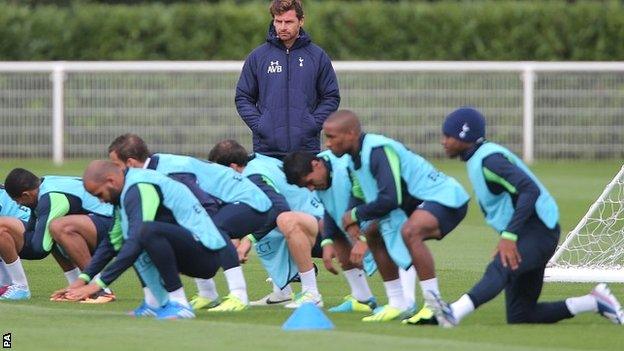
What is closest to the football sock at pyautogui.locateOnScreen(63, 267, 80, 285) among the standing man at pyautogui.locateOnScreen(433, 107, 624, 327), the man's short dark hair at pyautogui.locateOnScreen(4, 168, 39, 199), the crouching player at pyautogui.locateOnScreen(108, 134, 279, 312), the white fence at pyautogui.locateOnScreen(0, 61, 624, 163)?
the man's short dark hair at pyautogui.locateOnScreen(4, 168, 39, 199)

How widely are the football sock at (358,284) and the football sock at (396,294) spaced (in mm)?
585

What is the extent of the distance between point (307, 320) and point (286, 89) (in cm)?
348

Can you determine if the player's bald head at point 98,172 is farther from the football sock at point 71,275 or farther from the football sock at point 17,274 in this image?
the football sock at point 71,275

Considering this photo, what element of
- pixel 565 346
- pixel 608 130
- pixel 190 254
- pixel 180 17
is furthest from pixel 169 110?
pixel 565 346

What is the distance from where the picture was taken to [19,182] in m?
12.7

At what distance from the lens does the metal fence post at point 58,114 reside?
91.1 ft

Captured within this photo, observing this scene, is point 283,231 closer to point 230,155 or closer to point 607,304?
point 230,155

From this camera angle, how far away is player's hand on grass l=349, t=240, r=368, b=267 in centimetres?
1121

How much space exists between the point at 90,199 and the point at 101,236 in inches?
13.7

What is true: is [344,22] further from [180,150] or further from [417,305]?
[417,305]

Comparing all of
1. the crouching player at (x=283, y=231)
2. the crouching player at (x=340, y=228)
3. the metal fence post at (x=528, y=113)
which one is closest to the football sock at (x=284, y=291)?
the crouching player at (x=283, y=231)

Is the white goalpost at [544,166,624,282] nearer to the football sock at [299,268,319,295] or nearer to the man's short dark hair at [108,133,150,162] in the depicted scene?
the football sock at [299,268,319,295]

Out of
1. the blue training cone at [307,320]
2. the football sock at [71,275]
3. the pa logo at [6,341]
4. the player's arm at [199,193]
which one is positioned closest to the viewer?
the pa logo at [6,341]

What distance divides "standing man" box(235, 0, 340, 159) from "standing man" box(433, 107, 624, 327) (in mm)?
2694
